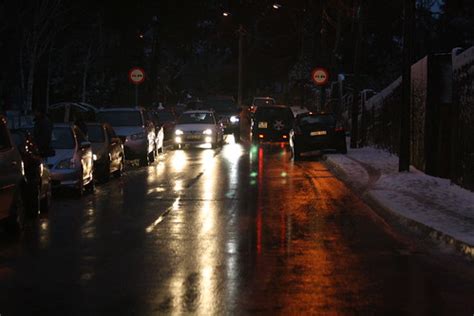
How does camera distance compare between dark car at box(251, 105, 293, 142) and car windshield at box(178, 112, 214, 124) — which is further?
dark car at box(251, 105, 293, 142)

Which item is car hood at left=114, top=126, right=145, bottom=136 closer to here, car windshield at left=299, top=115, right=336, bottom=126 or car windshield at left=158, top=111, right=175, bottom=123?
car windshield at left=299, top=115, right=336, bottom=126

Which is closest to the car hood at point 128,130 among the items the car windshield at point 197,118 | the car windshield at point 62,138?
the car windshield at point 62,138

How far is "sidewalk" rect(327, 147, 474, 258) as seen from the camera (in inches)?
483

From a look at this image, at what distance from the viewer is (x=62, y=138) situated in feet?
63.9

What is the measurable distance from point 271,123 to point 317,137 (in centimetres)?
884

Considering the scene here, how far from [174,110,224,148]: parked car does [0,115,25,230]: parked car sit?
2409cm

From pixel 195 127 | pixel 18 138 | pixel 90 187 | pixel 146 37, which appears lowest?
pixel 90 187

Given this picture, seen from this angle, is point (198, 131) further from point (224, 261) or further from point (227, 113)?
point (224, 261)

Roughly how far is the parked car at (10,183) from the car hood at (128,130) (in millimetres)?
15278

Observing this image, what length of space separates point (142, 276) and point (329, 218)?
5929 millimetres

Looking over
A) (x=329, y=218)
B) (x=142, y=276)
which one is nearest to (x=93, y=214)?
(x=329, y=218)

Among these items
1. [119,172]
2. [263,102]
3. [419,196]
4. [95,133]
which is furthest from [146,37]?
[419,196]

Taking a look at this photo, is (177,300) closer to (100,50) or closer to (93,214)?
(93,214)

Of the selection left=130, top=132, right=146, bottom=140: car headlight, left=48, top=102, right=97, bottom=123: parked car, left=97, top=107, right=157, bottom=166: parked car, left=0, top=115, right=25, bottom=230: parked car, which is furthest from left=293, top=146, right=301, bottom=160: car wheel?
left=0, top=115, right=25, bottom=230: parked car
